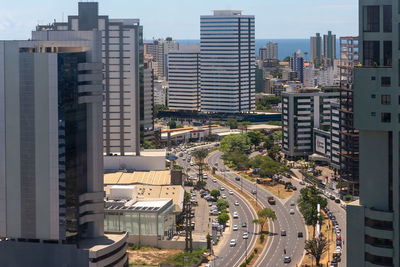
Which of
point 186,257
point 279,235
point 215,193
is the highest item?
point 215,193

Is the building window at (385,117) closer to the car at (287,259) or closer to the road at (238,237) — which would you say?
the car at (287,259)

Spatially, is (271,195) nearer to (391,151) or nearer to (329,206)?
(329,206)

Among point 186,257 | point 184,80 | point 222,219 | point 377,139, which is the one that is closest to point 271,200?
point 222,219

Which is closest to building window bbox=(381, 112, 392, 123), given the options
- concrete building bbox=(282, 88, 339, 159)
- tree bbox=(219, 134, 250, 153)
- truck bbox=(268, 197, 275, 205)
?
truck bbox=(268, 197, 275, 205)

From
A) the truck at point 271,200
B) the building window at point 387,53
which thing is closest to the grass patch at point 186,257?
the truck at point 271,200

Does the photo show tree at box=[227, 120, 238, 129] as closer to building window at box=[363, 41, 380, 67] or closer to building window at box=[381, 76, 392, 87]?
building window at box=[363, 41, 380, 67]

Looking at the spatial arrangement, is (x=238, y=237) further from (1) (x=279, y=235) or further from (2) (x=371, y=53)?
(2) (x=371, y=53)

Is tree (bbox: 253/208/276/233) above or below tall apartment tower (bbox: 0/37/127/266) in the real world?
below
